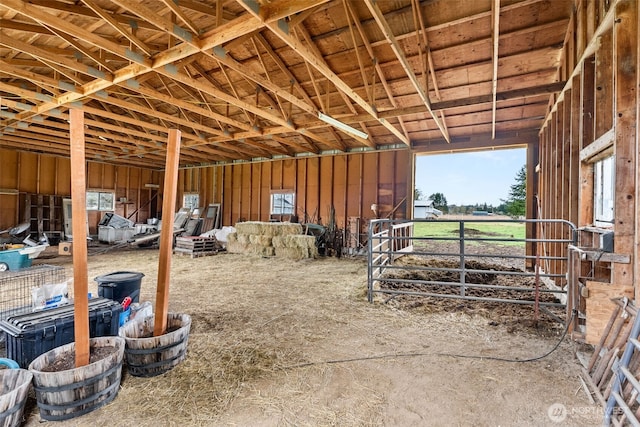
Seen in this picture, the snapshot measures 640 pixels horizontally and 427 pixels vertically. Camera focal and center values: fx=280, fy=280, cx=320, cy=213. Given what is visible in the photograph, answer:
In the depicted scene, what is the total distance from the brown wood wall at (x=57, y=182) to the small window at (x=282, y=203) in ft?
23.5

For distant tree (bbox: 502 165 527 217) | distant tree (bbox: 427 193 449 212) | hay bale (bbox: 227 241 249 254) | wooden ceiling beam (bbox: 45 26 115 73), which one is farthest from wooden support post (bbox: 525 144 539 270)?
distant tree (bbox: 427 193 449 212)

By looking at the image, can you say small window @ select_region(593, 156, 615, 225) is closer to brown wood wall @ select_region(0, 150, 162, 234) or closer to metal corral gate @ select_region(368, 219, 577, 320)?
metal corral gate @ select_region(368, 219, 577, 320)

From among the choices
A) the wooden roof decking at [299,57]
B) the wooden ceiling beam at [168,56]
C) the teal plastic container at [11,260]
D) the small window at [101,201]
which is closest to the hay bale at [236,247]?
the wooden roof decking at [299,57]

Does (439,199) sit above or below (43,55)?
below

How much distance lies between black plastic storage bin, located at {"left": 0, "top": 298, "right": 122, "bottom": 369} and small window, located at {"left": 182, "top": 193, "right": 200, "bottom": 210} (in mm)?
11489

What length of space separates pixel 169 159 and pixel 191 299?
2755 millimetres

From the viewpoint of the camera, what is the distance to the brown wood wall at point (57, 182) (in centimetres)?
1032

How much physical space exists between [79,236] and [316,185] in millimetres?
8722

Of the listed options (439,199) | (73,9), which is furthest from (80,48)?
(439,199)

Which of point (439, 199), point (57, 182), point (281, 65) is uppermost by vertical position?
point (281, 65)

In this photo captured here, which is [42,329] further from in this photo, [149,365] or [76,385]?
[149,365]

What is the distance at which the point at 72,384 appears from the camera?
1.79 meters

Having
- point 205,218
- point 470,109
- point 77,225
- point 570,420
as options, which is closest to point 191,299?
point 77,225

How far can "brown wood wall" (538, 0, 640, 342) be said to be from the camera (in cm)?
230
